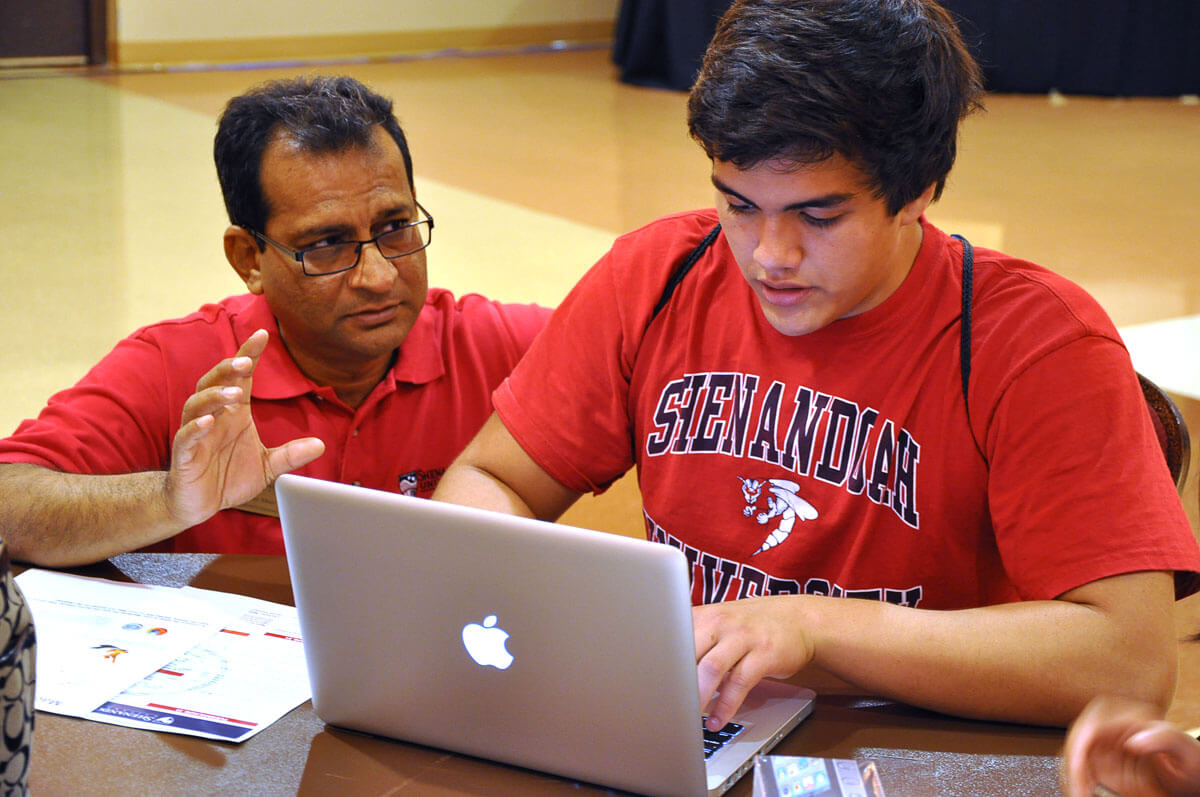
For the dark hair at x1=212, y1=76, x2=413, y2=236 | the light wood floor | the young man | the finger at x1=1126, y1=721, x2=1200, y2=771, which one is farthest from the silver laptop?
the light wood floor

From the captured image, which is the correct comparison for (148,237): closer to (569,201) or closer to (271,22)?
(569,201)

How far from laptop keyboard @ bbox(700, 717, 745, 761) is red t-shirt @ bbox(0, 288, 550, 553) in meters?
0.90

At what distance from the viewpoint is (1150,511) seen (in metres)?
1.25

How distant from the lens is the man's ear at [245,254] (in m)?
2.01

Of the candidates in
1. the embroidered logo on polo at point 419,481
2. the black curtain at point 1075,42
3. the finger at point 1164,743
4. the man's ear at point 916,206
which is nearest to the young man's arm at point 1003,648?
the finger at point 1164,743

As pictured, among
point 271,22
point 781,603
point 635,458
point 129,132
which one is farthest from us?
point 271,22

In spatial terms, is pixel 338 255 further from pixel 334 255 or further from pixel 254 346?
pixel 254 346

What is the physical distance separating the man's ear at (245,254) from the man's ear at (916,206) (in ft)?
3.40

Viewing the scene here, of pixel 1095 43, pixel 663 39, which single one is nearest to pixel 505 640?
pixel 1095 43

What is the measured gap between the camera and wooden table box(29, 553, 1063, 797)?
1.10m

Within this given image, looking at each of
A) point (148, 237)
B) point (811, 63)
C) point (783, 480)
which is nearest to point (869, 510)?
point (783, 480)

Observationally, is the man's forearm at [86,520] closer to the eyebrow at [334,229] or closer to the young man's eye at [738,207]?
the eyebrow at [334,229]

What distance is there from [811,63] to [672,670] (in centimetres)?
61

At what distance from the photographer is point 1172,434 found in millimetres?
1496
